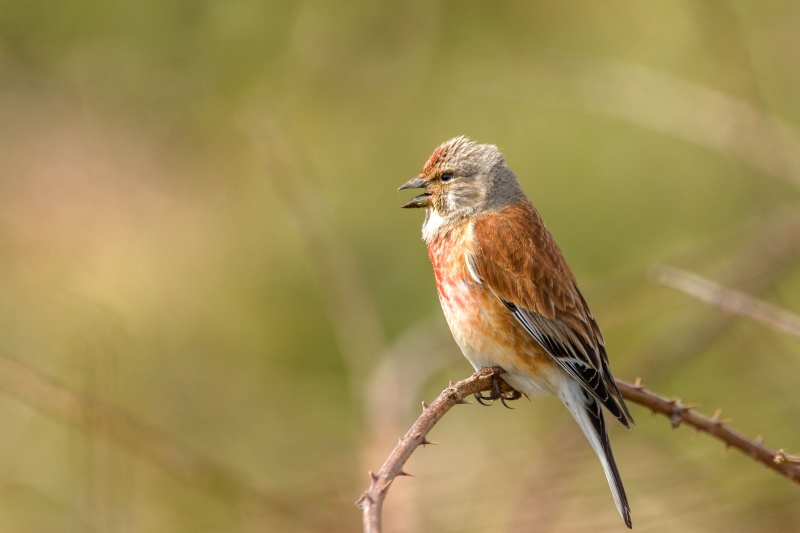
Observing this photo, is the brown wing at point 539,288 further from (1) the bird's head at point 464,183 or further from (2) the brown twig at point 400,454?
(2) the brown twig at point 400,454

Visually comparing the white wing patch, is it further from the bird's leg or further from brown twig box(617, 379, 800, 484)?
brown twig box(617, 379, 800, 484)

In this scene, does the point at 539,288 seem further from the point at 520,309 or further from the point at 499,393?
the point at 499,393

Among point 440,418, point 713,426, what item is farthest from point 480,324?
point 713,426

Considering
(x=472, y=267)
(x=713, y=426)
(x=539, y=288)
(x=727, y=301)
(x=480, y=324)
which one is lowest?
(x=713, y=426)

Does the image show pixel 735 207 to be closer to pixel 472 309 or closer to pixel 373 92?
pixel 373 92

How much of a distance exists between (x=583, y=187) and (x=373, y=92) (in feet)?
6.41

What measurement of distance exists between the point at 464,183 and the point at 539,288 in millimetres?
647

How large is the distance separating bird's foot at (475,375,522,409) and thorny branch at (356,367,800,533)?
2.04ft

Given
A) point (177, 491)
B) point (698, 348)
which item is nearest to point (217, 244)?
point (177, 491)

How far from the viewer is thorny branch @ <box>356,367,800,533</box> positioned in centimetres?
200

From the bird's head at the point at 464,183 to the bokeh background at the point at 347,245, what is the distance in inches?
23.1

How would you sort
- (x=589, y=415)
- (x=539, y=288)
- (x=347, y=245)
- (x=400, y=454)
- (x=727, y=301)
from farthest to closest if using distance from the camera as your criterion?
(x=347, y=245) → (x=539, y=288) → (x=589, y=415) → (x=727, y=301) → (x=400, y=454)

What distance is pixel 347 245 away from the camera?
683 centimetres

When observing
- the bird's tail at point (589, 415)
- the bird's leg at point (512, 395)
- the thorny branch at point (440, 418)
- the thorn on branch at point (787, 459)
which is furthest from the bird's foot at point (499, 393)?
the thorn on branch at point (787, 459)
